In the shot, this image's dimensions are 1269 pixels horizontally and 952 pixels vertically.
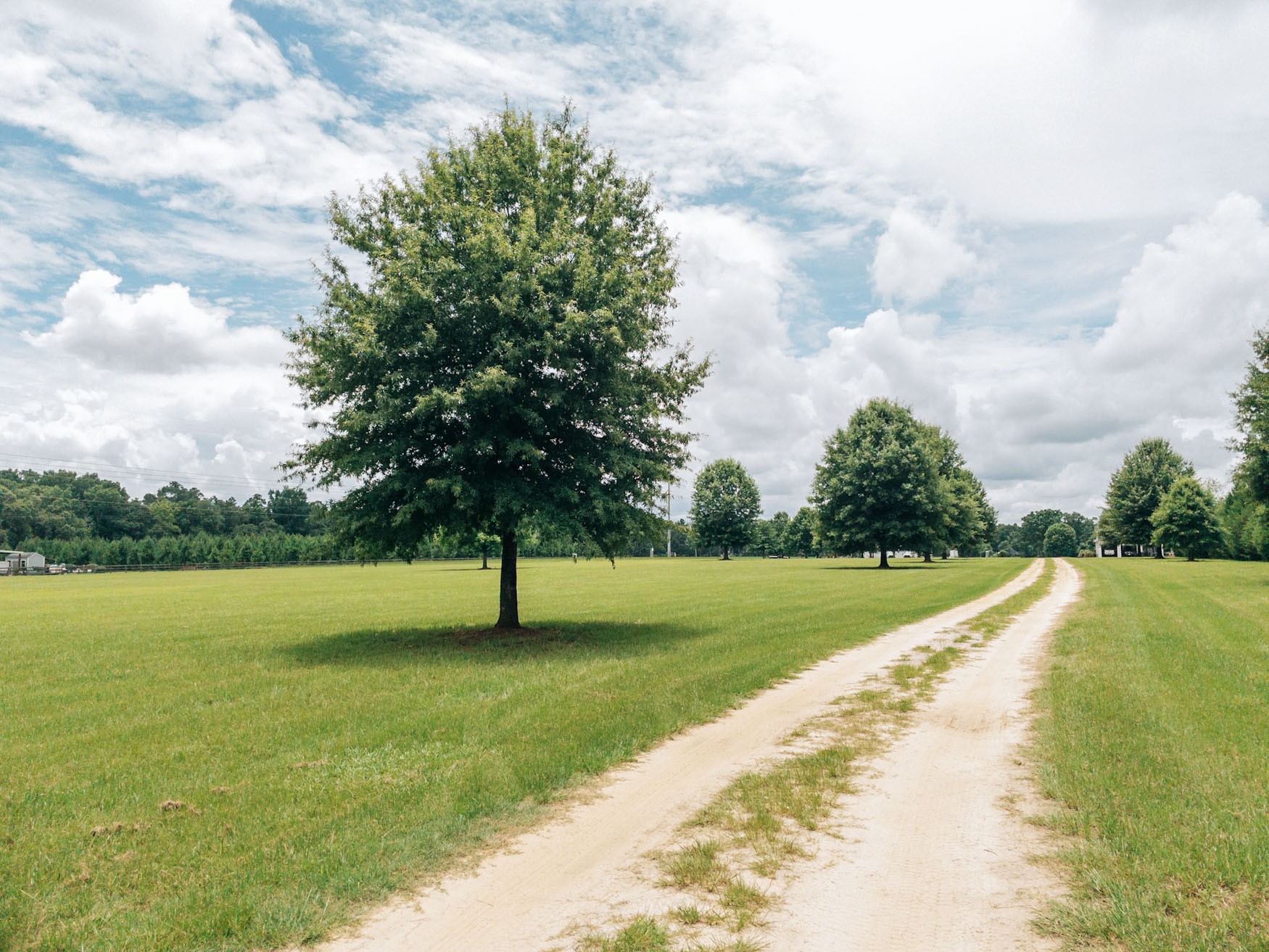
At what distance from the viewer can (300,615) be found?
2383cm

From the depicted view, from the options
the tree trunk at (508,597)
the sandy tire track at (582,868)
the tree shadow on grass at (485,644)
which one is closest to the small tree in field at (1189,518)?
the tree shadow on grass at (485,644)

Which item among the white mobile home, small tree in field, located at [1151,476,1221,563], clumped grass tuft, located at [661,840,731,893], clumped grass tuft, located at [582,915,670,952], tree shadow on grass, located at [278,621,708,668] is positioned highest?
small tree in field, located at [1151,476,1221,563]

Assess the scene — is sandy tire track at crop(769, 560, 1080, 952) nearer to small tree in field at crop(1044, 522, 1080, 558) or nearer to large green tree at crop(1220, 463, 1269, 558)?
large green tree at crop(1220, 463, 1269, 558)

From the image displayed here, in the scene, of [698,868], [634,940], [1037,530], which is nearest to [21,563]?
[698,868]

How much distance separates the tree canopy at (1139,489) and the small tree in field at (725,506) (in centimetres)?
4363

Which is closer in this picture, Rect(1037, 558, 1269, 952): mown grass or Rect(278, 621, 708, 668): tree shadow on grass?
Rect(1037, 558, 1269, 952): mown grass

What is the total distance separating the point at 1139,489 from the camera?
87000mm

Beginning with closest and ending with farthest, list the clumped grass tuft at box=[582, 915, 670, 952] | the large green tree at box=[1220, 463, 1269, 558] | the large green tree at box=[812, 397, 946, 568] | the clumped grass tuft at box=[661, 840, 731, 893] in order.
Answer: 1. the clumped grass tuft at box=[582, 915, 670, 952]
2. the clumped grass tuft at box=[661, 840, 731, 893]
3. the large green tree at box=[1220, 463, 1269, 558]
4. the large green tree at box=[812, 397, 946, 568]

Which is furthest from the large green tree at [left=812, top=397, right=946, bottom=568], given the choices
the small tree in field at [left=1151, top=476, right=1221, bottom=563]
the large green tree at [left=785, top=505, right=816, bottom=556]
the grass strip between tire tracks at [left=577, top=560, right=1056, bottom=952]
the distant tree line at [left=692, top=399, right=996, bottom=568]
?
the large green tree at [left=785, top=505, right=816, bottom=556]

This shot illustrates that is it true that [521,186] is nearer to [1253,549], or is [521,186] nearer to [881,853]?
[881,853]

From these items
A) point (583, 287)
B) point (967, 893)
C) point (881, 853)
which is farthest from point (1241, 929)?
point (583, 287)

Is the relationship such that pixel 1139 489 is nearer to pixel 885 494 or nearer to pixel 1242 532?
pixel 1242 532

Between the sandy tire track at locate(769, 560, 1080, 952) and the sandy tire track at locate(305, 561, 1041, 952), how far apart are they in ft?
3.29

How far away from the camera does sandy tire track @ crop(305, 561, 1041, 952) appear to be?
13.7 feet
